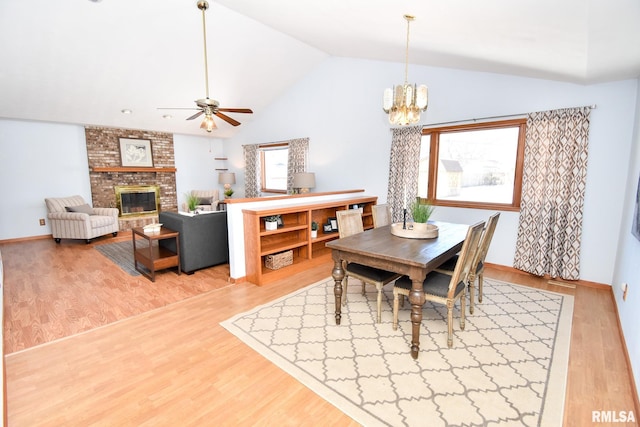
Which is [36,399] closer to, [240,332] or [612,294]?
[240,332]

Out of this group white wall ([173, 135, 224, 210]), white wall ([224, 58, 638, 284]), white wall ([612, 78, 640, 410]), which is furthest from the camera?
white wall ([173, 135, 224, 210])

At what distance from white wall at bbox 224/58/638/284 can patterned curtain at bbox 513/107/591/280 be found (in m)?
0.14

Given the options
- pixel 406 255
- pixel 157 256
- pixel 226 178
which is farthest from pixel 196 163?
pixel 406 255

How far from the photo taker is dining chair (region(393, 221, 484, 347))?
223 cm

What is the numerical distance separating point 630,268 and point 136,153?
8556 millimetres

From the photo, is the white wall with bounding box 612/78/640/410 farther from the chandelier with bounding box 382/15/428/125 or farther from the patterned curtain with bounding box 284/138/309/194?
the patterned curtain with bounding box 284/138/309/194

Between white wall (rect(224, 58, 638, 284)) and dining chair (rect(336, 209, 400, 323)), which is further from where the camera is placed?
white wall (rect(224, 58, 638, 284))

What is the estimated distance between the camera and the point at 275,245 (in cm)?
397

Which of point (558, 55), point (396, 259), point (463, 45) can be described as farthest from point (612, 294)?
point (463, 45)

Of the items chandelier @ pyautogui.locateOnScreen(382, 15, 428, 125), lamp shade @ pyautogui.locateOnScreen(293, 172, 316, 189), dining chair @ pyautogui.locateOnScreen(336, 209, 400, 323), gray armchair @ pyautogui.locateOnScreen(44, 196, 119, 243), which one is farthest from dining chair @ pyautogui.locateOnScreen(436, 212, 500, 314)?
gray armchair @ pyautogui.locateOnScreen(44, 196, 119, 243)

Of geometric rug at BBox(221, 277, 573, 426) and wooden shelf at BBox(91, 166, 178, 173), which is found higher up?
wooden shelf at BBox(91, 166, 178, 173)

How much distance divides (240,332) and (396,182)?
3.42m

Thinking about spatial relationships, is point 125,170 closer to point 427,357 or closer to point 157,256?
point 157,256

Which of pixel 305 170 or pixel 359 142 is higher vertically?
pixel 359 142
